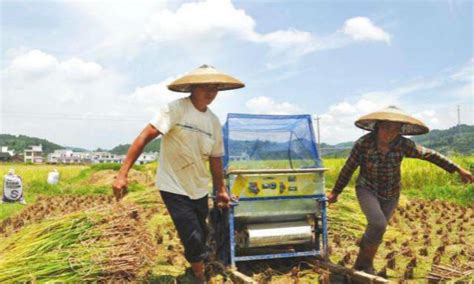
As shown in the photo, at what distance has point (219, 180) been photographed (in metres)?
4.51

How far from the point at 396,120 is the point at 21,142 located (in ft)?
462

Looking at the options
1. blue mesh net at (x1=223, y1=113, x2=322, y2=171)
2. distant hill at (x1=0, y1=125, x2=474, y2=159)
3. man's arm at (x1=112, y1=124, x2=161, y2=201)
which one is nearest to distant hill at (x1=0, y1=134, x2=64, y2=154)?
distant hill at (x1=0, y1=125, x2=474, y2=159)

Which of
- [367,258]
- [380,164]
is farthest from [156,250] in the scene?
[380,164]

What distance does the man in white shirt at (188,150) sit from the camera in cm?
402

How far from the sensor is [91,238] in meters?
4.65

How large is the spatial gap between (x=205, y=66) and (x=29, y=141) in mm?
146868

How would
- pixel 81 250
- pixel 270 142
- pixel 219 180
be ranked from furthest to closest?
1. pixel 270 142
2. pixel 219 180
3. pixel 81 250

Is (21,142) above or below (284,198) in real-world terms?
above

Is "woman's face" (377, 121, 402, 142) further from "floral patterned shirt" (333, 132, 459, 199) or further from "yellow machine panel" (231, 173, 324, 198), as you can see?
"yellow machine panel" (231, 173, 324, 198)

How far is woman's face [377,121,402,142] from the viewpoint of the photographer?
4.44 m

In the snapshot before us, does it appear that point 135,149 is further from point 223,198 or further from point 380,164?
point 380,164

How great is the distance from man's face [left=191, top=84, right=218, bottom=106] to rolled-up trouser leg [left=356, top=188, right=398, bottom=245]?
65.6 inches

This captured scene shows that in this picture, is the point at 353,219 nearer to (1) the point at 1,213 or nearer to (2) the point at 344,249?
(2) the point at 344,249

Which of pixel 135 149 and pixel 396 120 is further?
pixel 396 120
